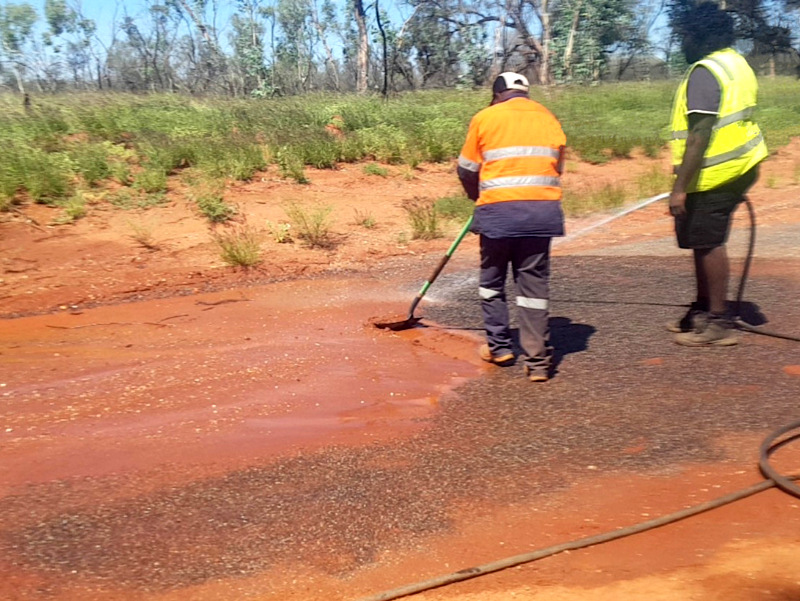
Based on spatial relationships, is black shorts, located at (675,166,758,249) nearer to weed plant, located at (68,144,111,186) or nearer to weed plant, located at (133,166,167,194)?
weed plant, located at (133,166,167,194)

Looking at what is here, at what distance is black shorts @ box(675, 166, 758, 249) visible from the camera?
5.37 m

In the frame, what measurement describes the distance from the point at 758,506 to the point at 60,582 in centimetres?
275

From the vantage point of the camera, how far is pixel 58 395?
205 inches

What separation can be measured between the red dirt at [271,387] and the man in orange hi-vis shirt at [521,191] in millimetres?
536

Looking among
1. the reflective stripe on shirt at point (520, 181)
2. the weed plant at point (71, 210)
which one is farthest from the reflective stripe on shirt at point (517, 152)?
the weed plant at point (71, 210)

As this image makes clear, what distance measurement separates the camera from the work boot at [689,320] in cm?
577

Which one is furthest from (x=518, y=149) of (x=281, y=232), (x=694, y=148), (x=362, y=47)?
(x=362, y=47)

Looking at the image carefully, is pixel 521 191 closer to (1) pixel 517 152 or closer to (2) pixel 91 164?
(1) pixel 517 152

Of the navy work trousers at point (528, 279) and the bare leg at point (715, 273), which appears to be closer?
the navy work trousers at point (528, 279)

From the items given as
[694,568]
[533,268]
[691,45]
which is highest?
[691,45]

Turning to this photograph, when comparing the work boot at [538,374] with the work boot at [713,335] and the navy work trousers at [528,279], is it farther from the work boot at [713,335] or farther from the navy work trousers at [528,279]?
the work boot at [713,335]

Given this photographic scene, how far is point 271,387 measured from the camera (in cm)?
522

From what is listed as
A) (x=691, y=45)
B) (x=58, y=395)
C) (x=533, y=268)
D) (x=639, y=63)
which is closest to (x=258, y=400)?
(x=58, y=395)

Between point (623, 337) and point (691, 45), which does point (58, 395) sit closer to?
point (623, 337)
